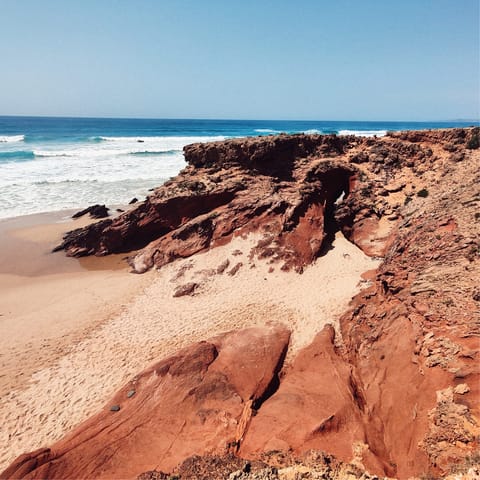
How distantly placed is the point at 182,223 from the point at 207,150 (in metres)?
4.15

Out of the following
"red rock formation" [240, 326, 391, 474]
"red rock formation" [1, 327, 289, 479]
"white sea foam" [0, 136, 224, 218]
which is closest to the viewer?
"red rock formation" [240, 326, 391, 474]

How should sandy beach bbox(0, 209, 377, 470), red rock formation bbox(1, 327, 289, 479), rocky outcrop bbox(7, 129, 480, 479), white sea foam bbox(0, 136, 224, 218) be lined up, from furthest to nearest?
white sea foam bbox(0, 136, 224, 218) < sandy beach bbox(0, 209, 377, 470) < red rock formation bbox(1, 327, 289, 479) < rocky outcrop bbox(7, 129, 480, 479)

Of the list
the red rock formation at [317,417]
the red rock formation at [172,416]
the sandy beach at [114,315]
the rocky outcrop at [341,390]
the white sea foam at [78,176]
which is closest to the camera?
the rocky outcrop at [341,390]

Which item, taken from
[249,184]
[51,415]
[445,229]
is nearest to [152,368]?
[51,415]

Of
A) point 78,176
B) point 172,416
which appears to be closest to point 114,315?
point 172,416

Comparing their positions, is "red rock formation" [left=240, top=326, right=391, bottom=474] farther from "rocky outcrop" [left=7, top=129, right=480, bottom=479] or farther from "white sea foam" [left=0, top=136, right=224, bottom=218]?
"white sea foam" [left=0, top=136, right=224, bottom=218]

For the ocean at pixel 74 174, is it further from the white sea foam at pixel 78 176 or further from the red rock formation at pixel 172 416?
the red rock formation at pixel 172 416

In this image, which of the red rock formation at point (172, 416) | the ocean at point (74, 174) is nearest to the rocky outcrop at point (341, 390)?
the red rock formation at point (172, 416)

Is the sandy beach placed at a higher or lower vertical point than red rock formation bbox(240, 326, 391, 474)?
lower

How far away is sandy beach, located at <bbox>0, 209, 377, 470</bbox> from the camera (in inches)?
362

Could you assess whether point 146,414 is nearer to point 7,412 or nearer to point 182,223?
point 7,412

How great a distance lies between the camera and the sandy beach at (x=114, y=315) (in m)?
9.19

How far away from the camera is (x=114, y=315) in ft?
42.2

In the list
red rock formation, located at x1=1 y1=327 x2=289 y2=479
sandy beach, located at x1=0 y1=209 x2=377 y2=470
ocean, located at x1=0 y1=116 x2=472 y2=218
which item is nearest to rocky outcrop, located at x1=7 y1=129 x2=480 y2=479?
red rock formation, located at x1=1 y1=327 x2=289 y2=479
